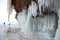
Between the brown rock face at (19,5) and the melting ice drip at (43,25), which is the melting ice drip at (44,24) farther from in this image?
the brown rock face at (19,5)

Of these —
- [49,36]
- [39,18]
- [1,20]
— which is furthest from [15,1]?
[49,36]

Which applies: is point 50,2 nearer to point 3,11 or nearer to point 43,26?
point 43,26

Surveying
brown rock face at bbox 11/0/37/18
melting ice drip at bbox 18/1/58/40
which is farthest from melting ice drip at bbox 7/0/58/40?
brown rock face at bbox 11/0/37/18

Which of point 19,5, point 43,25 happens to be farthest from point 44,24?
point 19,5

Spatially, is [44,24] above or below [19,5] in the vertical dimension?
below

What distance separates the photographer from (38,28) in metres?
2.01

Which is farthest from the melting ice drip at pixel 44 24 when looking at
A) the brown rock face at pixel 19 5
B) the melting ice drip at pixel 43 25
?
the brown rock face at pixel 19 5

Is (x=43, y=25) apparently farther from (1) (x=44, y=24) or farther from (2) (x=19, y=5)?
(2) (x=19, y=5)

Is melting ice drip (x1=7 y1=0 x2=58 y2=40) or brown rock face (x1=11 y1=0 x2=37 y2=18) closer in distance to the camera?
melting ice drip (x1=7 y1=0 x2=58 y2=40)

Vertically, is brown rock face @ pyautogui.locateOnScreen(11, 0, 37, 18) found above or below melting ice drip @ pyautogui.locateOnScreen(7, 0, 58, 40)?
above

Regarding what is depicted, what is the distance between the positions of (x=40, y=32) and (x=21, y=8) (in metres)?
1.15

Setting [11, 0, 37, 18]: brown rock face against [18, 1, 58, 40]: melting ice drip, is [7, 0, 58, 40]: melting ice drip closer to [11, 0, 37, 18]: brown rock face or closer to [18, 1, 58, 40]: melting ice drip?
[18, 1, 58, 40]: melting ice drip

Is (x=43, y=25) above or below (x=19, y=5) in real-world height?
below

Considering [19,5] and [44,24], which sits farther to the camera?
[19,5]
